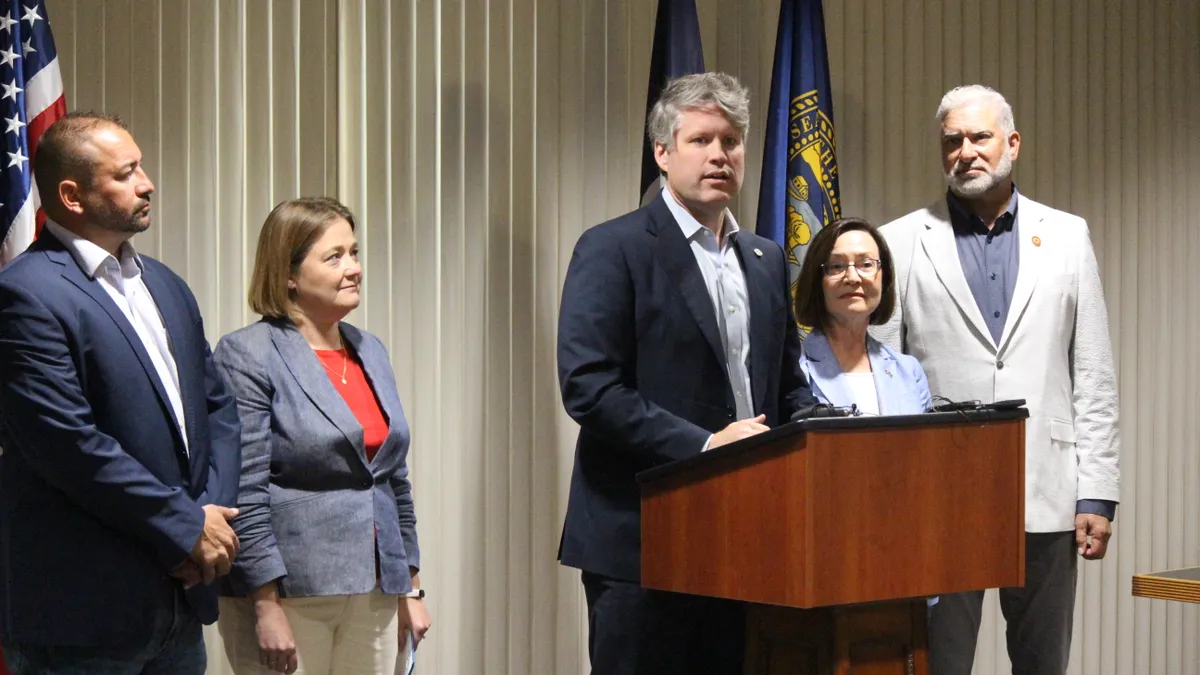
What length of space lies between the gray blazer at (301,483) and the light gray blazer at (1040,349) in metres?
1.51

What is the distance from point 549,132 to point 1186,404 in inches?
123

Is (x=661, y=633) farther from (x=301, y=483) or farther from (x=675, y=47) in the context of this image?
(x=675, y=47)

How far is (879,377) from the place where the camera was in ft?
10.9

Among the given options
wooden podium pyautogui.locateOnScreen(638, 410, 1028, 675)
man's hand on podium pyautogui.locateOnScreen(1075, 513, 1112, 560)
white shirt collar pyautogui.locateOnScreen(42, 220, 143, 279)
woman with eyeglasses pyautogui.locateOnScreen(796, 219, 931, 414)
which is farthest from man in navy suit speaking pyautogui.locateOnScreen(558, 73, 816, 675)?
man's hand on podium pyautogui.locateOnScreen(1075, 513, 1112, 560)

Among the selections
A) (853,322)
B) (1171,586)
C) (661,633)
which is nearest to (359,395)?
(661,633)

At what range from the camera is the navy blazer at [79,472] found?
7.60 ft

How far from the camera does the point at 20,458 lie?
2.40m

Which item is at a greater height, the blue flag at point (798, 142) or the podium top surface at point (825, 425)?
the blue flag at point (798, 142)

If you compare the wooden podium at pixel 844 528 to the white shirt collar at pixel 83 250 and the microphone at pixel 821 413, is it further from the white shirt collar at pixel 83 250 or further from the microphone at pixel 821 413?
the white shirt collar at pixel 83 250

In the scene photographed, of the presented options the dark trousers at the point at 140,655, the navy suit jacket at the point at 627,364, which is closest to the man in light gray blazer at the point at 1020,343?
the navy suit jacket at the point at 627,364

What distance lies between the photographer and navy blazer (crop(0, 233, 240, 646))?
2316mm

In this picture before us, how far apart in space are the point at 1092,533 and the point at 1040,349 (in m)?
0.49

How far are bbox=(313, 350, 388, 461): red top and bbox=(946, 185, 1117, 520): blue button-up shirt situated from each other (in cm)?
163

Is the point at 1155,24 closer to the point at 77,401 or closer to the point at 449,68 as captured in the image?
the point at 449,68
